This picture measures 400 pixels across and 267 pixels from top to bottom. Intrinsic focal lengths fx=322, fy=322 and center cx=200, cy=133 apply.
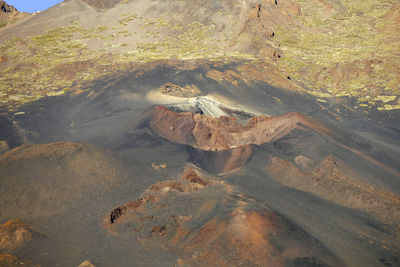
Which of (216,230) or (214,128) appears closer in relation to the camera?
(216,230)

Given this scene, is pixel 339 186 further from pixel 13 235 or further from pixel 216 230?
pixel 13 235

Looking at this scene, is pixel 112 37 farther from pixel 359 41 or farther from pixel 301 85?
pixel 359 41

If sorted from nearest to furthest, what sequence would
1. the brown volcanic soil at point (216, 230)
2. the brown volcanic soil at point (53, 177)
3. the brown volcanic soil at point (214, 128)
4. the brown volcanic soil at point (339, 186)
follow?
the brown volcanic soil at point (216, 230) → the brown volcanic soil at point (53, 177) → the brown volcanic soil at point (339, 186) → the brown volcanic soil at point (214, 128)

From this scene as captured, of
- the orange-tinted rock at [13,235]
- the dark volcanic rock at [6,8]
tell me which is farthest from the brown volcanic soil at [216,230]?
the dark volcanic rock at [6,8]

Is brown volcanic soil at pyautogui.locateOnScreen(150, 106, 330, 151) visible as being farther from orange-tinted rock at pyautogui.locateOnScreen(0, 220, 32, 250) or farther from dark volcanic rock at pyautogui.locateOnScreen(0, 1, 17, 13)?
dark volcanic rock at pyautogui.locateOnScreen(0, 1, 17, 13)

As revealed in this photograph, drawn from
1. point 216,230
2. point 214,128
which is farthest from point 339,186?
point 214,128

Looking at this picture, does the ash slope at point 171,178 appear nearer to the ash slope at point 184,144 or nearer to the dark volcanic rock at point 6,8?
the ash slope at point 184,144
